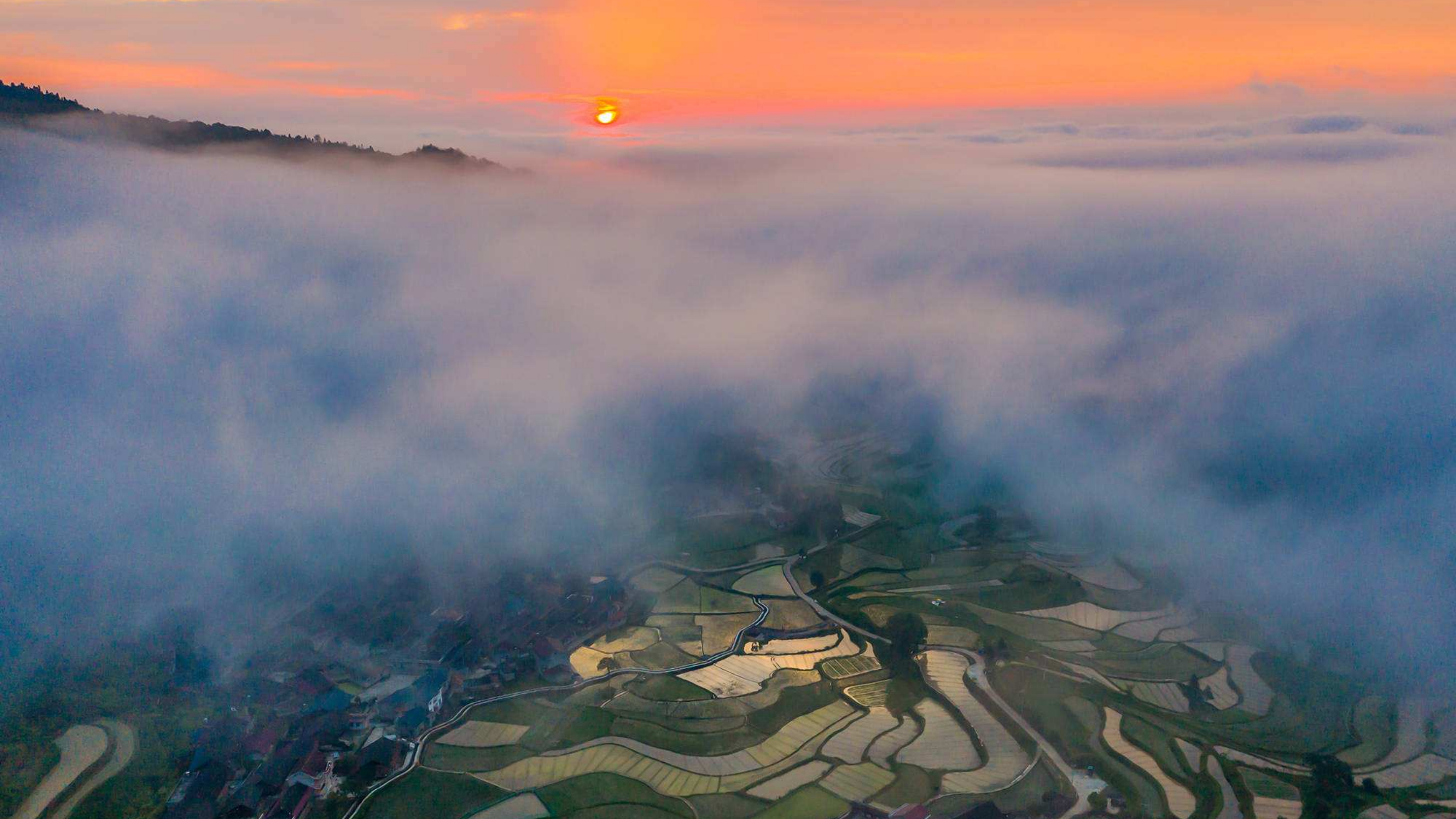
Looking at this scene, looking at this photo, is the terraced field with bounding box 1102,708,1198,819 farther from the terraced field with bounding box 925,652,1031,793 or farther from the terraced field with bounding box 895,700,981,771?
the terraced field with bounding box 895,700,981,771

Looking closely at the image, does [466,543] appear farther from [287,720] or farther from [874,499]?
[874,499]

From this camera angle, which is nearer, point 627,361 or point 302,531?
point 302,531

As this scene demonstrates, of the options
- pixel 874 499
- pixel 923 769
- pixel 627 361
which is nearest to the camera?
pixel 923 769

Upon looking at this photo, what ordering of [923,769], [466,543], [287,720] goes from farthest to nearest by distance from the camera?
[466,543] → [287,720] → [923,769]

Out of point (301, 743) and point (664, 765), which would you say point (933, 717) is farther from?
point (301, 743)

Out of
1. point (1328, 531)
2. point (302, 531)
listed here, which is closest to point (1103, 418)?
point (1328, 531)

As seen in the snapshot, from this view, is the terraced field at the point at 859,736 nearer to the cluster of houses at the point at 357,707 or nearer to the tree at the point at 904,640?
the tree at the point at 904,640

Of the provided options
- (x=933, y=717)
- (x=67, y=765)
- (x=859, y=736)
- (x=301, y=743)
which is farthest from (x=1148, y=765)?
(x=67, y=765)

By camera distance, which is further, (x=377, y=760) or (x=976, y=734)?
(x=976, y=734)

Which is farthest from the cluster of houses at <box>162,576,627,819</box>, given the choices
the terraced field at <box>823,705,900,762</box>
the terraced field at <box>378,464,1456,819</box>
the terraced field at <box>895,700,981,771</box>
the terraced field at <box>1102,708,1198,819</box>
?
the terraced field at <box>1102,708,1198,819</box>
